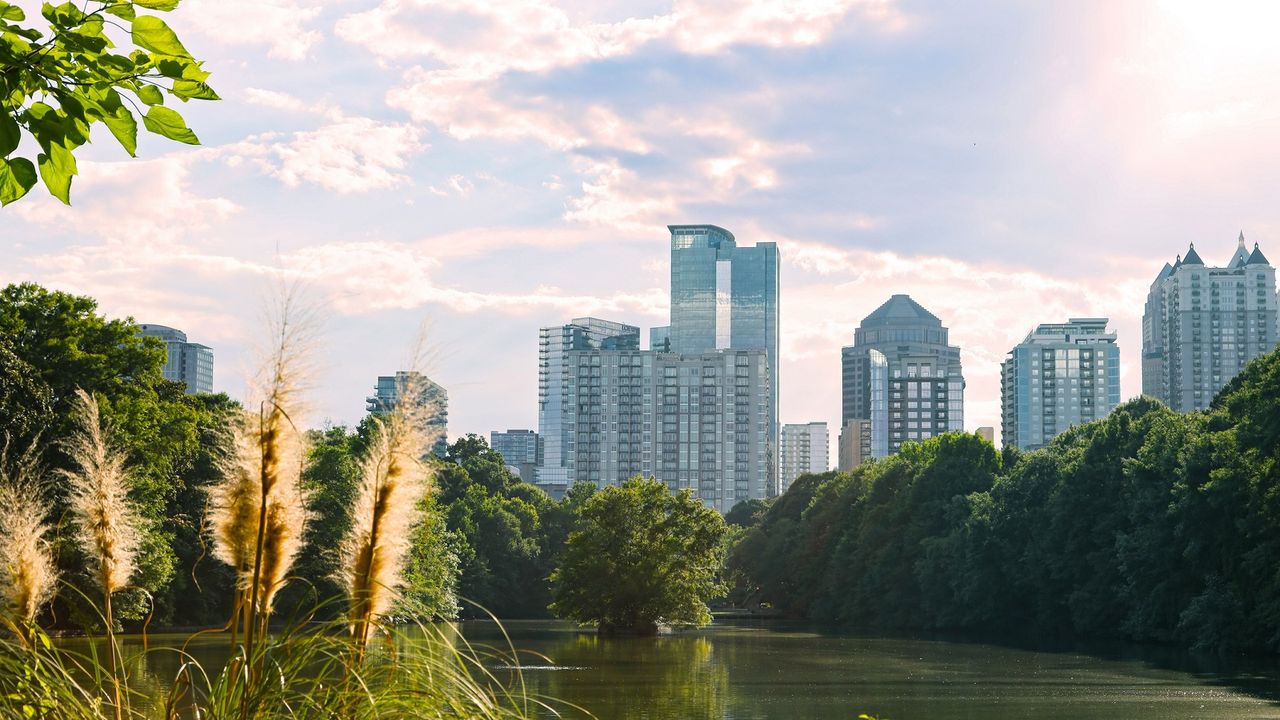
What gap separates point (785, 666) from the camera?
42.5 metres

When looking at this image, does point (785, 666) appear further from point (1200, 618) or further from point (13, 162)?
point (13, 162)

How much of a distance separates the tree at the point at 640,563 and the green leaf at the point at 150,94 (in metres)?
62.5

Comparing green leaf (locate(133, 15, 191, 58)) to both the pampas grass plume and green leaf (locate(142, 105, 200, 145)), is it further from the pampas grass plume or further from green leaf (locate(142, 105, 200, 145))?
the pampas grass plume

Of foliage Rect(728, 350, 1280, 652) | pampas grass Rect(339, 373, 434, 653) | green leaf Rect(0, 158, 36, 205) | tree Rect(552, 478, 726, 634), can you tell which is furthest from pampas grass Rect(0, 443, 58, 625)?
tree Rect(552, 478, 726, 634)

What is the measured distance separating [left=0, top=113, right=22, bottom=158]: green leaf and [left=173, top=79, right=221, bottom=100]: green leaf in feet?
1.41

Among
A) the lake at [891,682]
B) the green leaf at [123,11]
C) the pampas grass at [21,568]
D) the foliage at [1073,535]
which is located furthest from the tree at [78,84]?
the foliage at [1073,535]

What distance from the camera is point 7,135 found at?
12.5 ft

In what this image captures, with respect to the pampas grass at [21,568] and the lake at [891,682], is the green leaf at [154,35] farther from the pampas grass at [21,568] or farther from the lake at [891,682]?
the lake at [891,682]

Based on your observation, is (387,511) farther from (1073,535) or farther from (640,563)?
(640,563)

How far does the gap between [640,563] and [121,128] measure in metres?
62.6

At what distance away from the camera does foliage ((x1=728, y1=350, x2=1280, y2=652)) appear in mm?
45594

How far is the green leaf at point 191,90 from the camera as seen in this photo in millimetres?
3945

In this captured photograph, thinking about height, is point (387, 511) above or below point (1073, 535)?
above

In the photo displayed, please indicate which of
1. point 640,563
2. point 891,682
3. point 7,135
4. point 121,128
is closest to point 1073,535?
point 640,563
